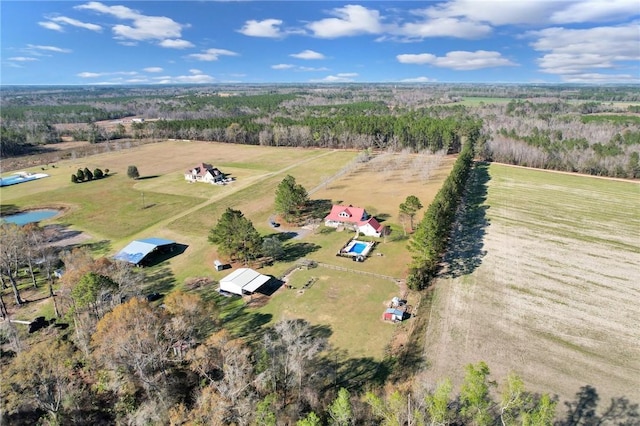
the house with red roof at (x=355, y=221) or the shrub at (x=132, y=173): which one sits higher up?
the shrub at (x=132, y=173)

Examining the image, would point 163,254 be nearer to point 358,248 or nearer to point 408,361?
point 358,248

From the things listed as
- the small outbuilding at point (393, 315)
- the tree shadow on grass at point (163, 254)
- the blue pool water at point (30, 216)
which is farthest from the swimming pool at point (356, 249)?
the blue pool water at point (30, 216)

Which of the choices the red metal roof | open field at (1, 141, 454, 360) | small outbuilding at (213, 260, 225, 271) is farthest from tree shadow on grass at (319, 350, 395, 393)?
the red metal roof

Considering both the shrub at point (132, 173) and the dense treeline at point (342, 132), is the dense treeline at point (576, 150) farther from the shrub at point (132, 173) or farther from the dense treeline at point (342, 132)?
the shrub at point (132, 173)

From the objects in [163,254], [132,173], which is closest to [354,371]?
[163,254]

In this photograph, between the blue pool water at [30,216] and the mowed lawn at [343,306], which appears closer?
the mowed lawn at [343,306]

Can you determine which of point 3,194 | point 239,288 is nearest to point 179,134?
point 3,194

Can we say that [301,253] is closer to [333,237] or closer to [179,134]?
[333,237]
